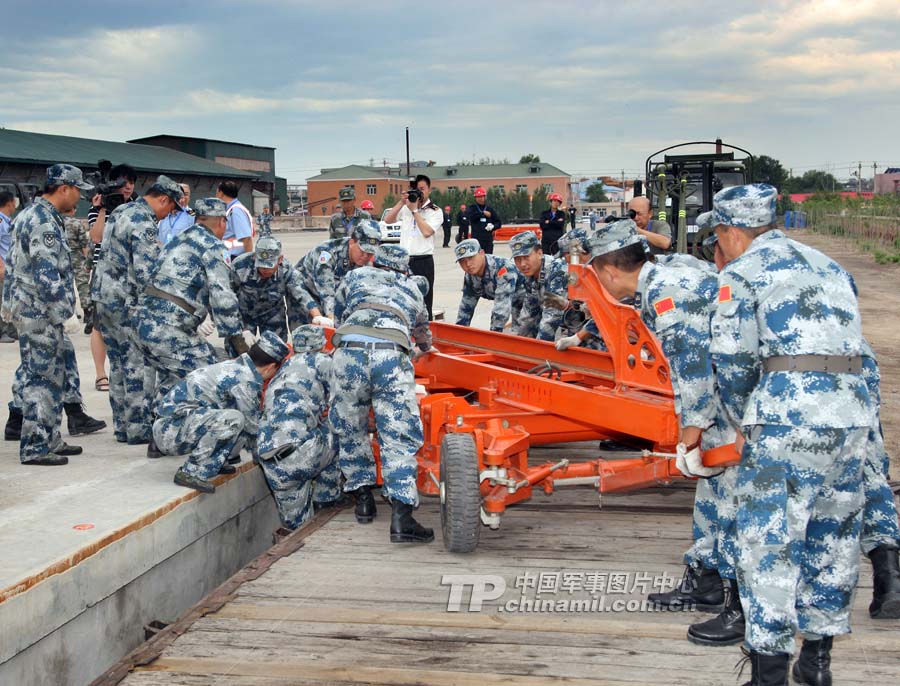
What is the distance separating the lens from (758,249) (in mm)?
3570

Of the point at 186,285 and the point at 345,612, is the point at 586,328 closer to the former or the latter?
the point at 186,285

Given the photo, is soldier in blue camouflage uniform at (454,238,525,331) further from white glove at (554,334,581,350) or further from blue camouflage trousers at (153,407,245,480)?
blue camouflage trousers at (153,407,245,480)

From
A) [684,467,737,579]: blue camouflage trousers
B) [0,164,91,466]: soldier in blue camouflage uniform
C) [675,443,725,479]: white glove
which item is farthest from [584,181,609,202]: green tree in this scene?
[675,443,725,479]: white glove

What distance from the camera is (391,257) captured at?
19.4 ft

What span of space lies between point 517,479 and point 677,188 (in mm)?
13662

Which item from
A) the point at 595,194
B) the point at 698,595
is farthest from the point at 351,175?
the point at 698,595

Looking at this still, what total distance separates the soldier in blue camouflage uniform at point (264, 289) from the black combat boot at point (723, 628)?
470 centimetres

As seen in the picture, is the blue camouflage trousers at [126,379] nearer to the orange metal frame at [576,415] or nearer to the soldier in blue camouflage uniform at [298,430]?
the soldier in blue camouflage uniform at [298,430]

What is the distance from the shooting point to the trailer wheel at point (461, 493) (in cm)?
508

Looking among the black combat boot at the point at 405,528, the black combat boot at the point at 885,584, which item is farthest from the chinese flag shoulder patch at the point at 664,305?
the black combat boot at the point at 405,528

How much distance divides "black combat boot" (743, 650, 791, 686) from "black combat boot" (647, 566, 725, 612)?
1.06 meters

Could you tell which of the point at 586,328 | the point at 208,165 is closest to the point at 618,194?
the point at 208,165

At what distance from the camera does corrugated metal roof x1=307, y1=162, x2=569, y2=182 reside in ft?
348

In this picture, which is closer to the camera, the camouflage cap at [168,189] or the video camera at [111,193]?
the camouflage cap at [168,189]
